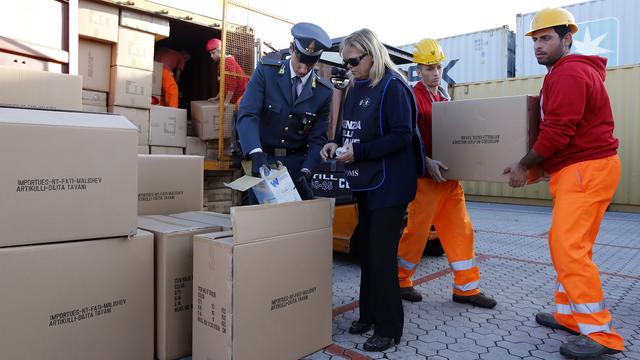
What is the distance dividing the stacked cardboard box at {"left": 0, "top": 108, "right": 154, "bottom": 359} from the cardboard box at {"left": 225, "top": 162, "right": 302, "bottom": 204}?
527 mm

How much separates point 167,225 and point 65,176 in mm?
646

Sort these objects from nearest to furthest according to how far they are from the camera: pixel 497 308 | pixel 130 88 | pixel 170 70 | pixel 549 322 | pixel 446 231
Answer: pixel 549 322 < pixel 497 308 < pixel 446 231 < pixel 130 88 < pixel 170 70

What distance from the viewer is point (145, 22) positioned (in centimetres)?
482

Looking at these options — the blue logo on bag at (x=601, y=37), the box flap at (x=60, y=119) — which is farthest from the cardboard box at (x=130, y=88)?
the blue logo on bag at (x=601, y=37)

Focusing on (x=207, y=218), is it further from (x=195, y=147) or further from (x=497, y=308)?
(x=195, y=147)

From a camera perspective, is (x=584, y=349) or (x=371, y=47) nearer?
(x=584, y=349)

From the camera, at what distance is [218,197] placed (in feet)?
17.8

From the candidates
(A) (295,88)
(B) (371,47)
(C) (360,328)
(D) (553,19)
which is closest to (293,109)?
(A) (295,88)

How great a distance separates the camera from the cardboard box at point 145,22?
466 cm

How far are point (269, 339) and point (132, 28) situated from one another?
3.75 meters

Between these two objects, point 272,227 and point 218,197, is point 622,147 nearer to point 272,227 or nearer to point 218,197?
point 218,197

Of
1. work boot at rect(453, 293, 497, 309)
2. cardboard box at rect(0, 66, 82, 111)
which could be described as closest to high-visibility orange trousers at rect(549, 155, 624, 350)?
work boot at rect(453, 293, 497, 309)

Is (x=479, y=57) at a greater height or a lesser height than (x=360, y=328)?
greater

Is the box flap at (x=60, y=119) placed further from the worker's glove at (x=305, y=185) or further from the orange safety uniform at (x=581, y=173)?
the orange safety uniform at (x=581, y=173)
